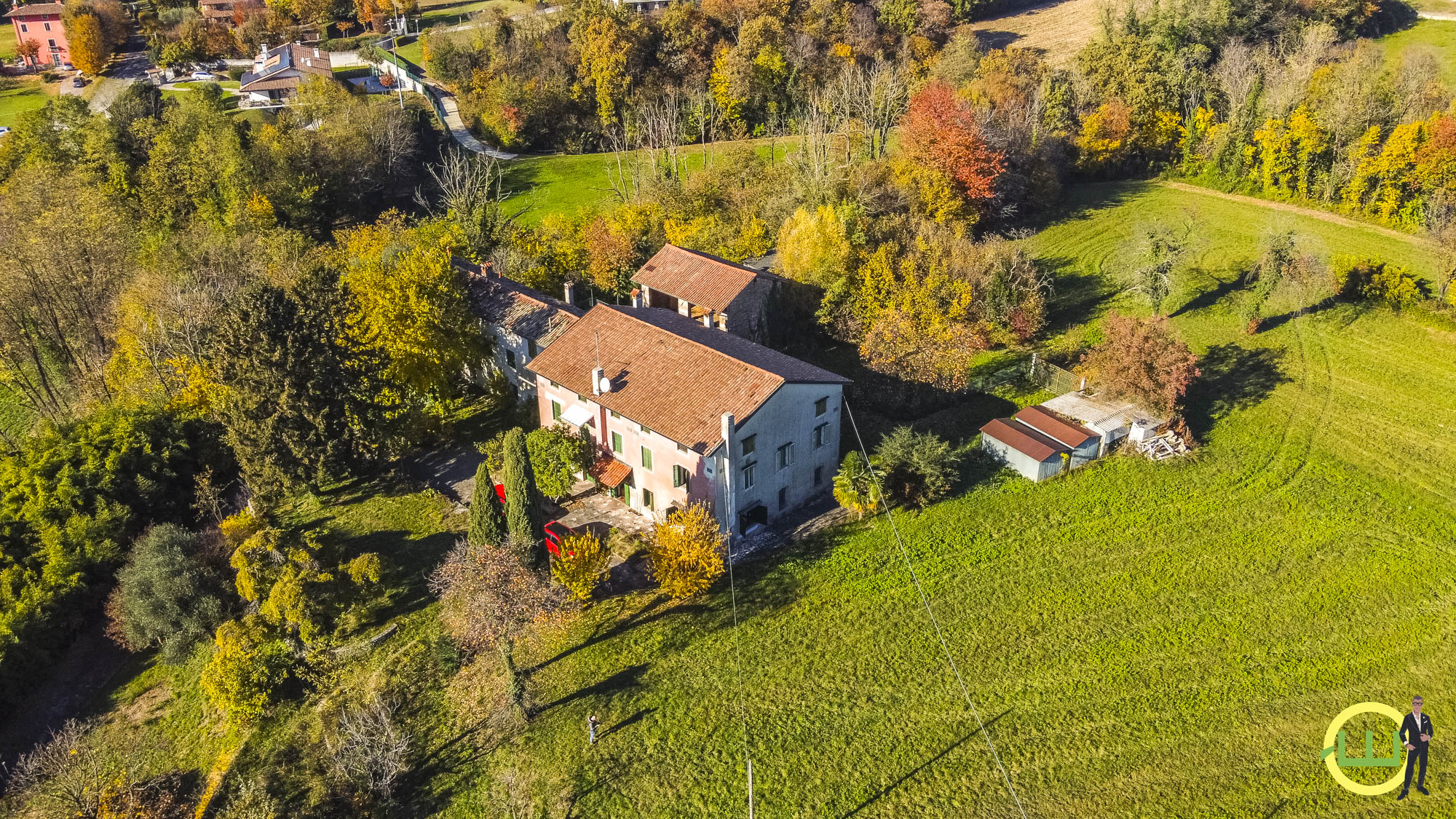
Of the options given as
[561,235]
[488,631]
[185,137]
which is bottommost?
[488,631]

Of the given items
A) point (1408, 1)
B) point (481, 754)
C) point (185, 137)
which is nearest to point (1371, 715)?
point (481, 754)

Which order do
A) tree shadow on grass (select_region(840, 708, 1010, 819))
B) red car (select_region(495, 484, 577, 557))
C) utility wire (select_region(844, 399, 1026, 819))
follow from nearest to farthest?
tree shadow on grass (select_region(840, 708, 1010, 819))
utility wire (select_region(844, 399, 1026, 819))
red car (select_region(495, 484, 577, 557))

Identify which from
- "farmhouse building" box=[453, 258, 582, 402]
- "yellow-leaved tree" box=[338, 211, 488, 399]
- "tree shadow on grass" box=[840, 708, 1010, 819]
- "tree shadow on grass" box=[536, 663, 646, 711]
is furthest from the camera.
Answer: "farmhouse building" box=[453, 258, 582, 402]

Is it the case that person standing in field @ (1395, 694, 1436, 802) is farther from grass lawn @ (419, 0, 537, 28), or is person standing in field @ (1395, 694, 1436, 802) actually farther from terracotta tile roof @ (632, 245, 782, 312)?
grass lawn @ (419, 0, 537, 28)

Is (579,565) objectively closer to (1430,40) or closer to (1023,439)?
(1023,439)

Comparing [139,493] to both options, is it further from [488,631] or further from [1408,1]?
[1408,1]

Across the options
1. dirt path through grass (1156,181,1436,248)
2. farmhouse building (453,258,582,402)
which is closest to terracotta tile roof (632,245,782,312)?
farmhouse building (453,258,582,402)

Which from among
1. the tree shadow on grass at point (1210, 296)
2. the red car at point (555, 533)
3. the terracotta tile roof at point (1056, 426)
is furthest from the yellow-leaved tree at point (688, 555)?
the tree shadow on grass at point (1210, 296)
